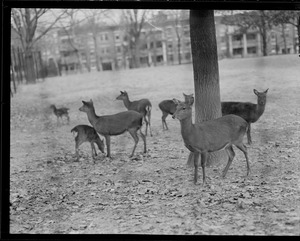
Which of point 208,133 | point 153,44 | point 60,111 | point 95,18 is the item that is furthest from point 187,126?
point 95,18

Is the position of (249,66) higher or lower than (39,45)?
lower

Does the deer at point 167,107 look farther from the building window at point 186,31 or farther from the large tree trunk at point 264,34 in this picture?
the large tree trunk at point 264,34

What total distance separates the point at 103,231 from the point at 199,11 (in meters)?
1.96

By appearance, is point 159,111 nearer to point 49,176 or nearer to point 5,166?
point 49,176

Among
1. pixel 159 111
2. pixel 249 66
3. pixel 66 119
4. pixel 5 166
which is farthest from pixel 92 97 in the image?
pixel 249 66

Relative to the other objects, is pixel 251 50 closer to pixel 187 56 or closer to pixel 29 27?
pixel 187 56

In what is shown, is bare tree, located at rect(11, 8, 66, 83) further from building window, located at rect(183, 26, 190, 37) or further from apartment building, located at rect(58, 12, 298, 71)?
building window, located at rect(183, 26, 190, 37)

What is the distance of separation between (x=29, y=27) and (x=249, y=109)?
6.49 feet

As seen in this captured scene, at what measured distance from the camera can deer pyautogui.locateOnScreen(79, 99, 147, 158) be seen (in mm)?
3949

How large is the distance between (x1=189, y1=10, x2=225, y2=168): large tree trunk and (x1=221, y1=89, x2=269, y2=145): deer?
0.29 feet

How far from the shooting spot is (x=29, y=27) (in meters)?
3.86

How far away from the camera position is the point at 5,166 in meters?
3.80

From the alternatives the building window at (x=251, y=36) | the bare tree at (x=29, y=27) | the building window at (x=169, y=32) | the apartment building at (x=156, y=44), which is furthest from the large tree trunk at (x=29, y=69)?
the building window at (x=251, y=36)

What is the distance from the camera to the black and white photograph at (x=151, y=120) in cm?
377
